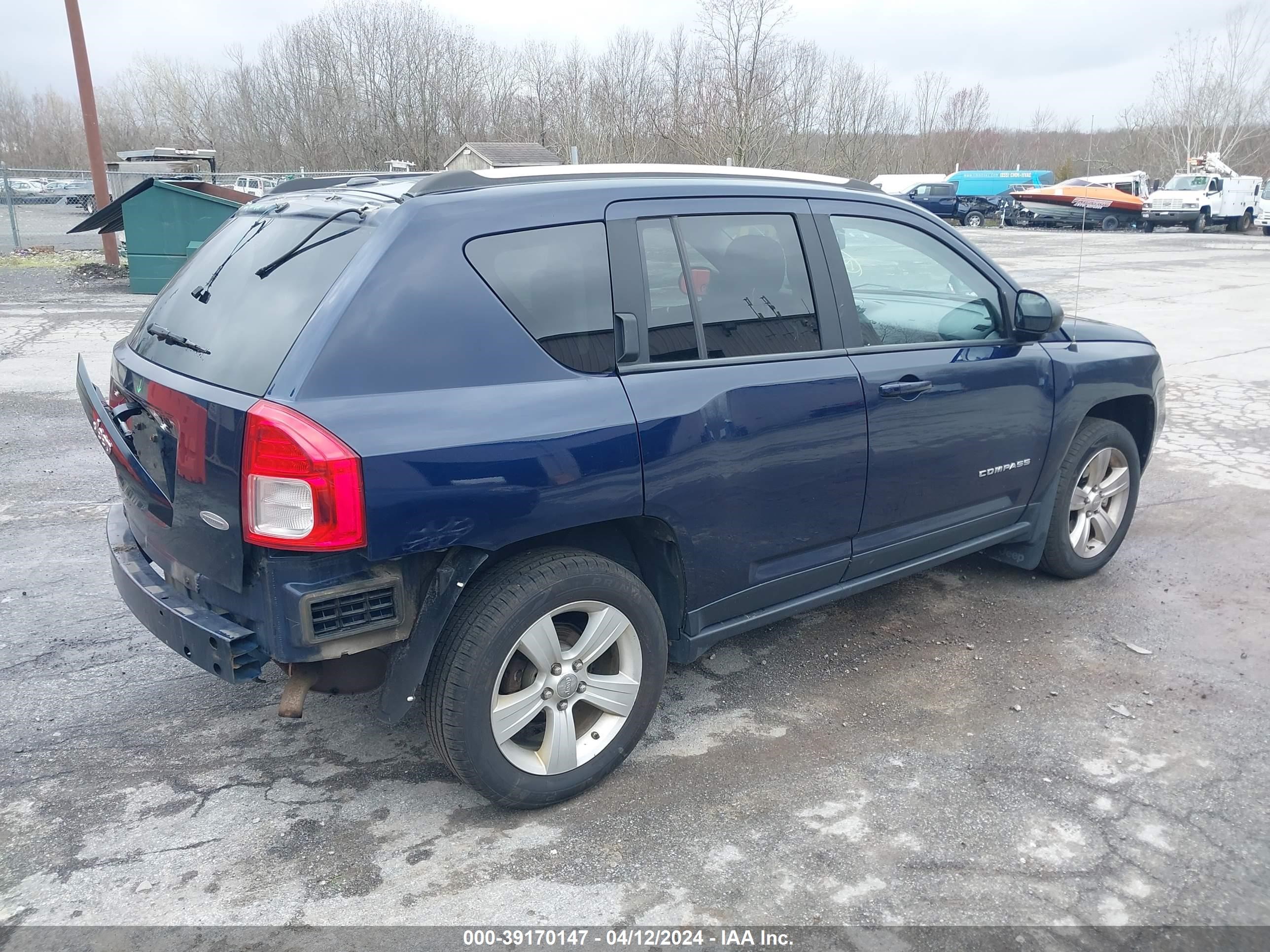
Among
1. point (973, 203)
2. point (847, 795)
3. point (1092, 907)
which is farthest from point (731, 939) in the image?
point (973, 203)

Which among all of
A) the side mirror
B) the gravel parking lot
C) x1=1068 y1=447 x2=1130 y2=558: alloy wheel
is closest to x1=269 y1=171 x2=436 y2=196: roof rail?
the gravel parking lot

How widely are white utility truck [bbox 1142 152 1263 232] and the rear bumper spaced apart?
44488 mm

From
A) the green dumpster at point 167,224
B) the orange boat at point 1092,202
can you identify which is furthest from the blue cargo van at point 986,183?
the green dumpster at point 167,224

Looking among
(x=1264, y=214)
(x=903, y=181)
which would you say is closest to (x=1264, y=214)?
(x=1264, y=214)

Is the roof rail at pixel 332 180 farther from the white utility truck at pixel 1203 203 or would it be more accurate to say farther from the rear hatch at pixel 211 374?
the white utility truck at pixel 1203 203

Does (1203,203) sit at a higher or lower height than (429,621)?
higher

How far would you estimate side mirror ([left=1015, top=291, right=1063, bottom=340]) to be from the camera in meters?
4.06

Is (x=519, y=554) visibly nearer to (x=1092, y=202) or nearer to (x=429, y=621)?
(x=429, y=621)

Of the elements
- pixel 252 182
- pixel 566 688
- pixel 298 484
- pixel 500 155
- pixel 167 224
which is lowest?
pixel 566 688

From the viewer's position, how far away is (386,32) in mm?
52312

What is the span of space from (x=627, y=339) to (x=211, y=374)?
4.04ft

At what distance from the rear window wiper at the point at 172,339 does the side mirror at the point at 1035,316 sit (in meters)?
3.19

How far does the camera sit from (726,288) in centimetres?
331

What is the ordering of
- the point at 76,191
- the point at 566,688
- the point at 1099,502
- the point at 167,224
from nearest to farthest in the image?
1. the point at 566,688
2. the point at 1099,502
3. the point at 167,224
4. the point at 76,191
